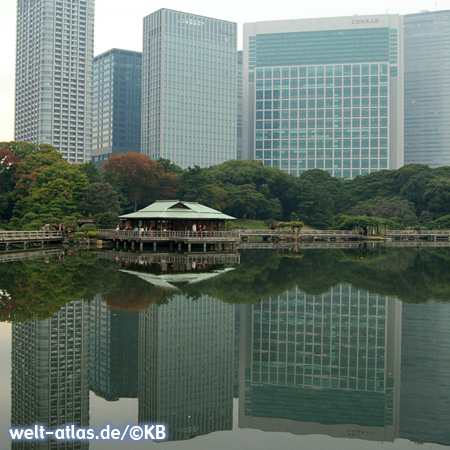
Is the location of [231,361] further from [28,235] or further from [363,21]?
[363,21]

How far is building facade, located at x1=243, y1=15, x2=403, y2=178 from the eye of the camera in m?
140

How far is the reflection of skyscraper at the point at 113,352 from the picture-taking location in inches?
519

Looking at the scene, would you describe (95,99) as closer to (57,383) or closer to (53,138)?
(53,138)

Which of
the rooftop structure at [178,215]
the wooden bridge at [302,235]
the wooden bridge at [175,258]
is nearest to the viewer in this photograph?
the wooden bridge at [175,258]

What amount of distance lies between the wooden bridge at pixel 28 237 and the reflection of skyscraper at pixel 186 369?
30.6 metres

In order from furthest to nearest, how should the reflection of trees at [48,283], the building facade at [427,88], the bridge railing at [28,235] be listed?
1. the building facade at [427,88]
2. the bridge railing at [28,235]
3. the reflection of trees at [48,283]

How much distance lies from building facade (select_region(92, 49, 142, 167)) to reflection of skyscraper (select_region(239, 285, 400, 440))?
453 ft

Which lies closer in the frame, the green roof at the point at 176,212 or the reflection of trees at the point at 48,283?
the reflection of trees at the point at 48,283

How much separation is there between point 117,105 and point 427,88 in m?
101

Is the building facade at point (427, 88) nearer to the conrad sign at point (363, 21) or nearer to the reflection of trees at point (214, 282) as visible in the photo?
the conrad sign at point (363, 21)

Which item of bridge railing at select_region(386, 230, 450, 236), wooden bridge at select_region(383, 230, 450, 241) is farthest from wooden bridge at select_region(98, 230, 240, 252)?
bridge railing at select_region(386, 230, 450, 236)

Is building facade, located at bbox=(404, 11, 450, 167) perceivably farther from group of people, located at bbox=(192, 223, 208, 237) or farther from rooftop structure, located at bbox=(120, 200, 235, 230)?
group of people, located at bbox=(192, 223, 208, 237)

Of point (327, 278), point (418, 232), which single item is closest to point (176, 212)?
point (327, 278)

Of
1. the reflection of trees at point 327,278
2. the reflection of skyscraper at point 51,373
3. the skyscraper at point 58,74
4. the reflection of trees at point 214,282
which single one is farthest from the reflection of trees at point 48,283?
the skyscraper at point 58,74
